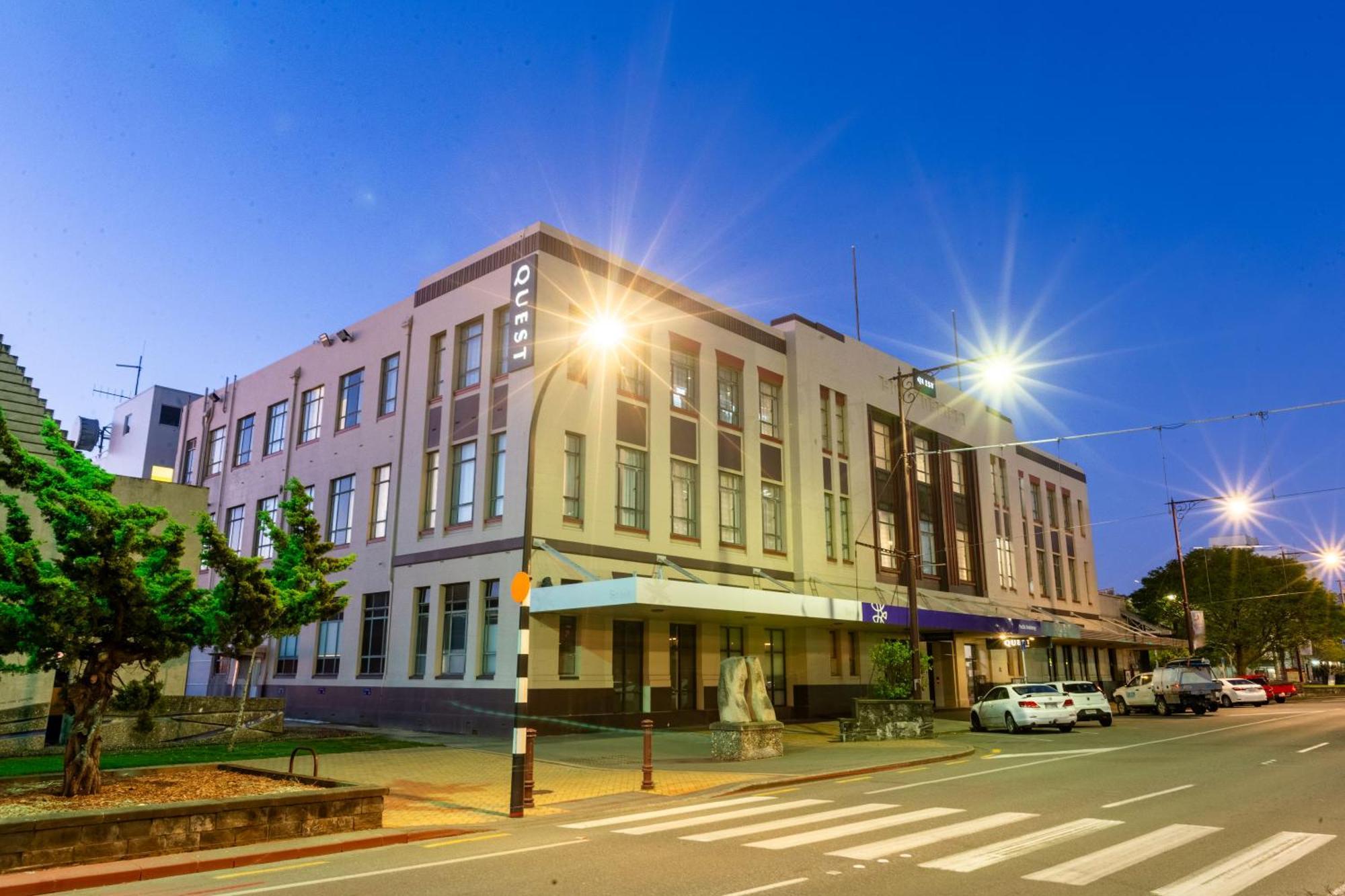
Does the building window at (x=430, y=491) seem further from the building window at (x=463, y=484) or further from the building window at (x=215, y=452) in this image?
the building window at (x=215, y=452)

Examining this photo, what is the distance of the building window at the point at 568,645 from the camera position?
25516 mm

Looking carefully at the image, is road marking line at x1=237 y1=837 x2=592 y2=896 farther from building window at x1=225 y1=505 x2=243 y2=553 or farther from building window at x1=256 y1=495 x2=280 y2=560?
building window at x1=225 y1=505 x2=243 y2=553

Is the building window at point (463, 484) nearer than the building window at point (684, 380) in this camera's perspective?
Yes

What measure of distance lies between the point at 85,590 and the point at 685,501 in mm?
21362

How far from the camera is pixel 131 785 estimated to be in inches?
460

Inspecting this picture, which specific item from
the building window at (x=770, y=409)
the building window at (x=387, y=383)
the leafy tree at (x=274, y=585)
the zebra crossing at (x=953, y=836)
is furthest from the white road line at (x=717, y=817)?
the building window at (x=387, y=383)

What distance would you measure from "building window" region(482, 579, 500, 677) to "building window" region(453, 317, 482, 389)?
675 centimetres

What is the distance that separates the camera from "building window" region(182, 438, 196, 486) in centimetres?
4272

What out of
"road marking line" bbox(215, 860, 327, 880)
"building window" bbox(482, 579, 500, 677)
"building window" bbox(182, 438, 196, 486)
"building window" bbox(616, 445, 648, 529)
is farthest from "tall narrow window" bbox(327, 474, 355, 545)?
"road marking line" bbox(215, 860, 327, 880)

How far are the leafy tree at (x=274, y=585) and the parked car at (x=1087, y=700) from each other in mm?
23502

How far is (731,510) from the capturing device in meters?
32.2

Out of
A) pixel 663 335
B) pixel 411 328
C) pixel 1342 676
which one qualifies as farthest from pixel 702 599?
pixel 1342 676

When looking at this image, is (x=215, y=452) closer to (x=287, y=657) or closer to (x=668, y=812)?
(x=287, y=657)

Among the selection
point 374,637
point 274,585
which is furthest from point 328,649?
point 274,585
